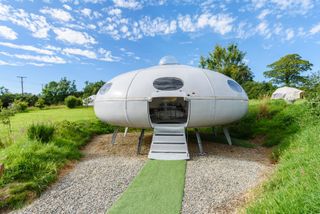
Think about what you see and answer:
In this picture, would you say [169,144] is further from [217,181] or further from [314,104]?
[314,104]

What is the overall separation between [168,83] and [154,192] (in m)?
3.57

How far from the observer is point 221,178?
4.88m

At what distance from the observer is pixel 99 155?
700 centimetres

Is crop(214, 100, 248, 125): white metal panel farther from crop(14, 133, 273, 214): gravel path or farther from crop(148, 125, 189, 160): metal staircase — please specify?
crop(148, 125, 189, 160): metal staircase

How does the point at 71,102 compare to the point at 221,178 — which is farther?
the point at 71,102

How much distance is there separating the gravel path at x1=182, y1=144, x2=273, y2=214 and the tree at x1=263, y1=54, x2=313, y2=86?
145ft

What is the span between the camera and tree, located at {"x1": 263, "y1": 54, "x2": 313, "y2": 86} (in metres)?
43.8

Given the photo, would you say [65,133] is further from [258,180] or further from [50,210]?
[258,180]

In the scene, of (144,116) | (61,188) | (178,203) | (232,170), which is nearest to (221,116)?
(232,170)

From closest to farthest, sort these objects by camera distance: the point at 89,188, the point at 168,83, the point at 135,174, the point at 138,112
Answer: the point at 89,188 < the point at 135,174 < the point at 138,112 < the point at 168,83

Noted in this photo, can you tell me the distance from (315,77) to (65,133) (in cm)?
928

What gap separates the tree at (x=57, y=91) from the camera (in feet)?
131

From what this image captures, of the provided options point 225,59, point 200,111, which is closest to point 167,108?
point 200,111

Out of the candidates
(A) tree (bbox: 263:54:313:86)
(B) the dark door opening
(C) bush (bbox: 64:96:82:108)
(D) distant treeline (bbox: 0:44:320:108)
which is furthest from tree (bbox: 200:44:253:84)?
(B) the dark door opening
